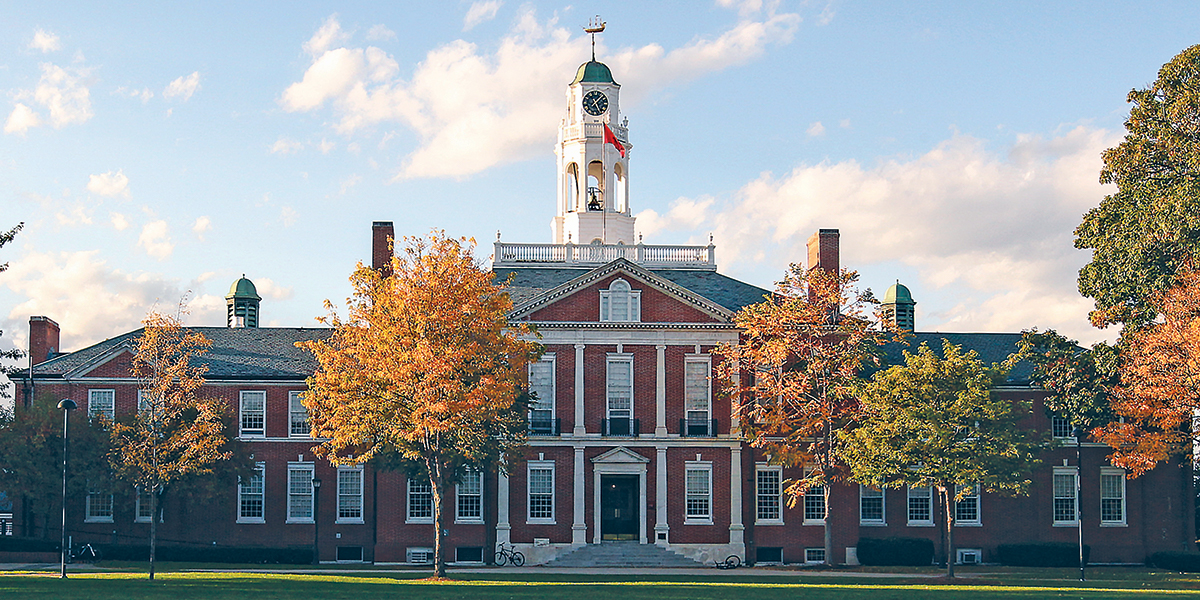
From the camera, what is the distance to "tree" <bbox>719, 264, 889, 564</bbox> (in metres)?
47.4

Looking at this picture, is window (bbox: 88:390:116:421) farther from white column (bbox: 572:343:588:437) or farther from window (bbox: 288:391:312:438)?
white column (bbox: 572:343:588:437)

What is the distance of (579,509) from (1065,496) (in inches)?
765

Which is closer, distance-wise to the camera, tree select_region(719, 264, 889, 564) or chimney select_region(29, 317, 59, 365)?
tree select_region(719, 264, 889, 564)

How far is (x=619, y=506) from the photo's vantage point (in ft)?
168

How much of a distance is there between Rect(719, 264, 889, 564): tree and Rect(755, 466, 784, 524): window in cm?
291

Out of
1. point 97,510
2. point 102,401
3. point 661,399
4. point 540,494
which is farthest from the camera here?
point 102,401

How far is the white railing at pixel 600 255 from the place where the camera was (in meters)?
56.3

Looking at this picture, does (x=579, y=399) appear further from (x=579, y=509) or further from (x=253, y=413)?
(x=253, y=413)

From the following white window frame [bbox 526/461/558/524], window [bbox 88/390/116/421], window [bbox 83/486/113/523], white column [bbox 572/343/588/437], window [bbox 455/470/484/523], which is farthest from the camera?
window [bbox 88/390/116/421]

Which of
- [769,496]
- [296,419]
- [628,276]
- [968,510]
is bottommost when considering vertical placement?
[968,510]

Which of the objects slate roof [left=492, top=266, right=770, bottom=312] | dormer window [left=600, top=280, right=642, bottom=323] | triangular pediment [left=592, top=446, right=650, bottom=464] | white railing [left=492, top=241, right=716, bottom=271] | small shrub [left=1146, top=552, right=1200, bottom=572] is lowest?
small shrub [left=1146, top=552, right=1200, bottom=572]

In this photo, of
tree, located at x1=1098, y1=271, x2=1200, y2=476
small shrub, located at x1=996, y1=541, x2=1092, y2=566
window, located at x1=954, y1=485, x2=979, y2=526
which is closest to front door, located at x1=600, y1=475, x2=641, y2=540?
window, located at x1=954, y1=485, x2=979, y2=526

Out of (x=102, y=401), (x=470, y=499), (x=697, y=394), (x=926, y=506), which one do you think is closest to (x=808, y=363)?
(x=697, y=394)

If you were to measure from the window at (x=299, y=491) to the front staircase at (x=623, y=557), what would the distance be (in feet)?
33.7
